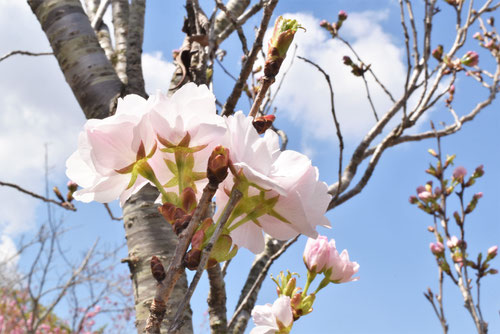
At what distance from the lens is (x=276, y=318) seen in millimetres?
661

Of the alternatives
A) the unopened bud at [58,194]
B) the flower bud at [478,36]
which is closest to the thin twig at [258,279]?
the unopened bud at [58,194]

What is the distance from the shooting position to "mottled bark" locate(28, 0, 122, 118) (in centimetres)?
120

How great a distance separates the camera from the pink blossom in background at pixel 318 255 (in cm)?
76

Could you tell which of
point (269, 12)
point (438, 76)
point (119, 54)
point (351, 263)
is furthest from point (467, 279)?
point (119, 54)

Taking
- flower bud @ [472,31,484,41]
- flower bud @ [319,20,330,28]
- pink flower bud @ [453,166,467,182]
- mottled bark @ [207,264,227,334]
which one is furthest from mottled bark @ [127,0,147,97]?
flower bud @ [472,31,484,41]

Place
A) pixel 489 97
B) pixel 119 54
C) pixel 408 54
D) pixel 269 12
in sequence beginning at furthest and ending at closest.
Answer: pixel 489 97, pixel 119 54, pixel 408 54, pixel 269 12

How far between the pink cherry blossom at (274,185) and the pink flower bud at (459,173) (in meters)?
2.02

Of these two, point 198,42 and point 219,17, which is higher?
point 219,17

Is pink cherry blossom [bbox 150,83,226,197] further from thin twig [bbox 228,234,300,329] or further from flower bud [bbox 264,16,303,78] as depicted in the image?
thin twig [bbox 228,234,300,329]

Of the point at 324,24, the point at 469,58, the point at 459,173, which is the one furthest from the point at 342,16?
the point at 459,173

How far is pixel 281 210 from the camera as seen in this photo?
39 cm

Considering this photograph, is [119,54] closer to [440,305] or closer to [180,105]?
[180,105]

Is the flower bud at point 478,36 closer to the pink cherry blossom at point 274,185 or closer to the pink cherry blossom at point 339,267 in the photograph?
the pink cherry blossom at point 339,267

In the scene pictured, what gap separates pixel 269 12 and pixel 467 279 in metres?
1.62
